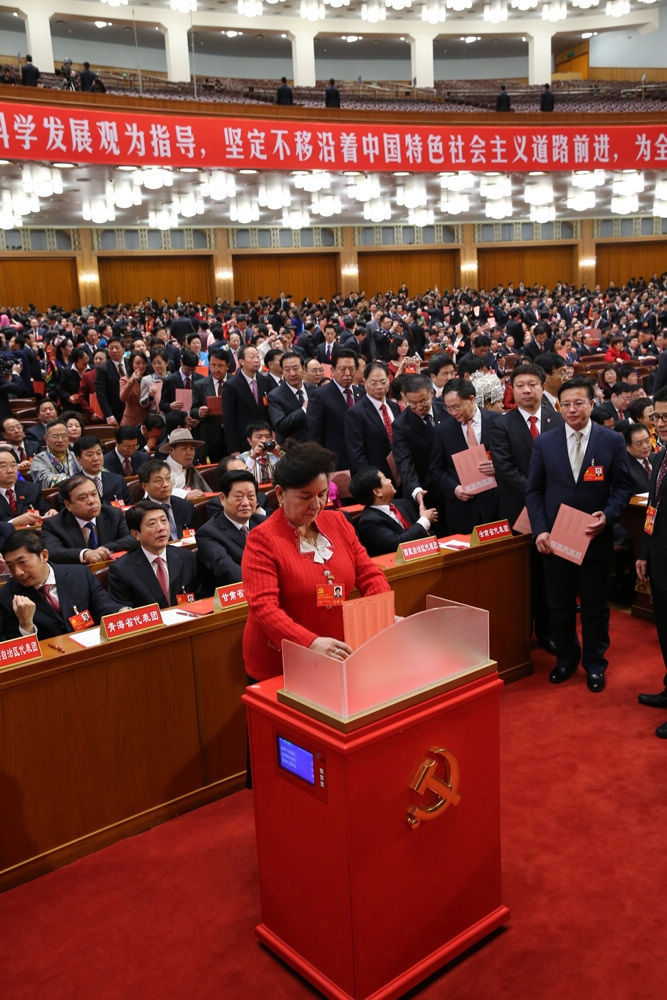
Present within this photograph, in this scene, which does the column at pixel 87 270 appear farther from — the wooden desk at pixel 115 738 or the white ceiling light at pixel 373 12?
the wooden desk at pixel 115 738

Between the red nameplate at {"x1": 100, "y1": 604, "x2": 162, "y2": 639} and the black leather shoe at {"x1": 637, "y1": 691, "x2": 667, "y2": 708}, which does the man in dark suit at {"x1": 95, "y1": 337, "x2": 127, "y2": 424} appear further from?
the black leather shoe at {"x1": 637, "y1": 691, "x2": 667, "y2": 708}

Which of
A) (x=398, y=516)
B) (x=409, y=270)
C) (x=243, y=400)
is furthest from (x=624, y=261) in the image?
(x=398, y=516)

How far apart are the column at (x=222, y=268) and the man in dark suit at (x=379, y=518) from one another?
16.8 m

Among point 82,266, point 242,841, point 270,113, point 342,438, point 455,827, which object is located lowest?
point 242,841

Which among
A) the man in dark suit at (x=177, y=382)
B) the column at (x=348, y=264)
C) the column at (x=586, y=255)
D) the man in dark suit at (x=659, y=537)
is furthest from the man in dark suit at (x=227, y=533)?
the column at (x=586, y=255)

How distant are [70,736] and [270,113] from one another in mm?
11118

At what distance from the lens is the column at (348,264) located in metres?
21.1

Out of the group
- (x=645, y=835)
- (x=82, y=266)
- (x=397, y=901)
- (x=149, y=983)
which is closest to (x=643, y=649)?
(x=645, y=835)

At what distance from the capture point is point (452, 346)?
1109 centimetres

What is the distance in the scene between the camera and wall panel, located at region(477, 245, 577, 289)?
23000 mm

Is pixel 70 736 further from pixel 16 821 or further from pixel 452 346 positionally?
pixel 452 346

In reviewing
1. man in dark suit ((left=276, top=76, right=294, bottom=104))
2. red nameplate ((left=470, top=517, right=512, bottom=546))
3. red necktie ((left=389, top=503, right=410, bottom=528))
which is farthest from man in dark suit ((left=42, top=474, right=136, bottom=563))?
man in dark suit ((left=276, top=76, right=294, bottom=104))

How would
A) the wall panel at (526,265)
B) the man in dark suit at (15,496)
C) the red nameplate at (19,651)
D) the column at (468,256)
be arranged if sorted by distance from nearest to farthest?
the red nameplate at (19,651) → the man in dark suit at (15,496) → the column at (468,256) → the wall panel at (526,265)

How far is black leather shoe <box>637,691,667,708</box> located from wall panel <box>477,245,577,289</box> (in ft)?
66.9
